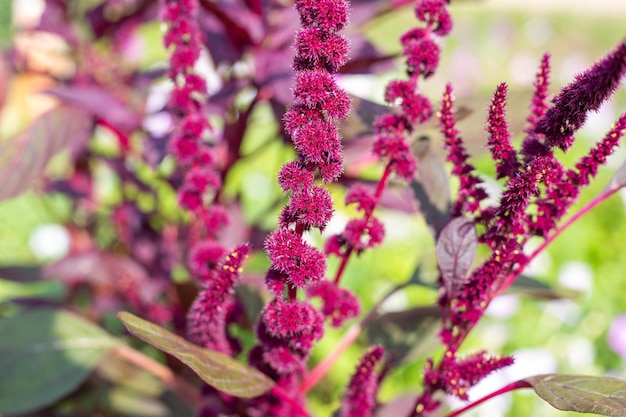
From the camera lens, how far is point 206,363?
0.68 meters

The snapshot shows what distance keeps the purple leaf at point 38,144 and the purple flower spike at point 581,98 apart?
2.64 ft

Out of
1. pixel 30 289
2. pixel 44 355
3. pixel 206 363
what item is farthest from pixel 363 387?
pixel 30 289

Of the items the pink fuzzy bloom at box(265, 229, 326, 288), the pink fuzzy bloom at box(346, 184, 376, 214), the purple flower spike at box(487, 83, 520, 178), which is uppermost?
the purple flower spike at box(487, 83, 520, 178)

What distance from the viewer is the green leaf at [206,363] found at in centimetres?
64

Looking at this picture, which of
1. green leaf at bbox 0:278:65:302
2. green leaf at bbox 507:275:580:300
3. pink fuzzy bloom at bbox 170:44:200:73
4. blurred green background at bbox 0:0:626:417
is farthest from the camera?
green leaf at bbox 0:278:65:302

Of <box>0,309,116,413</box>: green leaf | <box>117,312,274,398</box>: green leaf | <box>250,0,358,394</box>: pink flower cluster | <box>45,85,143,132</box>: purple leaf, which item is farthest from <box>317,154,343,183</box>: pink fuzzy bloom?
<box>45,85,143,132</box>: purple leaf

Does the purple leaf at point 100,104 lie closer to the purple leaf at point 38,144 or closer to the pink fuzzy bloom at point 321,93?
the purple leaf at point 38,144

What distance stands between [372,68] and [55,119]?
1.93 ft

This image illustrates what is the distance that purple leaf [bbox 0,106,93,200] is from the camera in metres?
1.09

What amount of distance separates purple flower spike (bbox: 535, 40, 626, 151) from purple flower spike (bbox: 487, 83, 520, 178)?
1.3 inches

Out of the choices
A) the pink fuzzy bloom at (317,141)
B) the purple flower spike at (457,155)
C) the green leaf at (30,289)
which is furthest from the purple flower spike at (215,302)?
the green leaf at (30,289)

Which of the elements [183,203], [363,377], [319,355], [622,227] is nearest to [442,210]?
[363,377]

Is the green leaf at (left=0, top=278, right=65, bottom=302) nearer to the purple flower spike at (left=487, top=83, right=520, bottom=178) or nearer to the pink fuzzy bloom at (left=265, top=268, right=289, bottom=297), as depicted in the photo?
the pink fuzzy bloom at (left=265, top=268, right=289, bottom=297)

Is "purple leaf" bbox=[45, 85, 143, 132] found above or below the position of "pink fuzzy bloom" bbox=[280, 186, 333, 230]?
above
